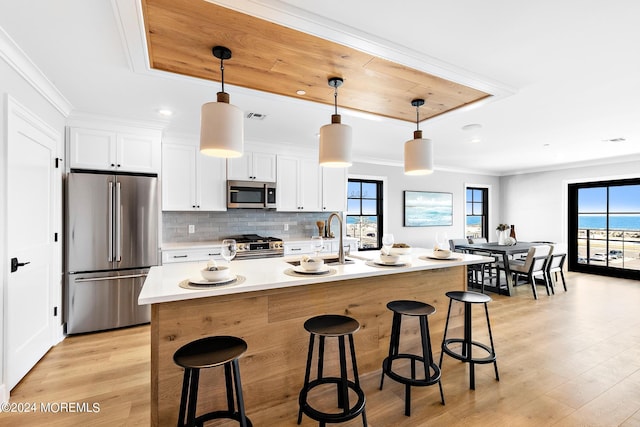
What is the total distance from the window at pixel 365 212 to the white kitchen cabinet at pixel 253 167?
1.79m

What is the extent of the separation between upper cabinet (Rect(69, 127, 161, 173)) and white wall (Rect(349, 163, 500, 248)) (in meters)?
3.35

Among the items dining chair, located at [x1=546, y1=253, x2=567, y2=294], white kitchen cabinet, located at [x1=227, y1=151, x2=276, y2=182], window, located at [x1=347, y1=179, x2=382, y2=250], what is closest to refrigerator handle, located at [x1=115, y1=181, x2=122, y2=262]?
white kitchen cabinet, located at [x1=227, y1=151, x2=276, y2=182]

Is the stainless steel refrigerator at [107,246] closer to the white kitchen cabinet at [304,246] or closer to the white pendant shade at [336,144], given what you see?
the white kitchen cabinet at [304,246]

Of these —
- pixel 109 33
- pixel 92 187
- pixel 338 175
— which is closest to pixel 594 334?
pixel 338 175

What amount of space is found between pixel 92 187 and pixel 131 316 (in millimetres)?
1477

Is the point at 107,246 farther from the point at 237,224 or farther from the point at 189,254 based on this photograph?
the point at 237,224

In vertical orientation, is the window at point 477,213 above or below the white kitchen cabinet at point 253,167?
below

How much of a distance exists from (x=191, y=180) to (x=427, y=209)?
489 cm

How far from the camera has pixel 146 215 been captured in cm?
363

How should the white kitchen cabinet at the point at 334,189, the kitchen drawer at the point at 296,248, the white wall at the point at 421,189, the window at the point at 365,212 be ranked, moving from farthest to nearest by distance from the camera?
the white wall at the point at 421,189, the window at the point at 365,212, the white kitchen cabinet at the point at 334,189, the kitchen drawer at the point at 296,248

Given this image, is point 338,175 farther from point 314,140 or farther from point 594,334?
point 594,334

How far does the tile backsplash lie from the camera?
14.6 ft

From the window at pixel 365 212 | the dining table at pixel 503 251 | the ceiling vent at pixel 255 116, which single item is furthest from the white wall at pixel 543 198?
the ceiling vent at pixel 255 116

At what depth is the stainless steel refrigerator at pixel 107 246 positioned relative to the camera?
3.30 meters
